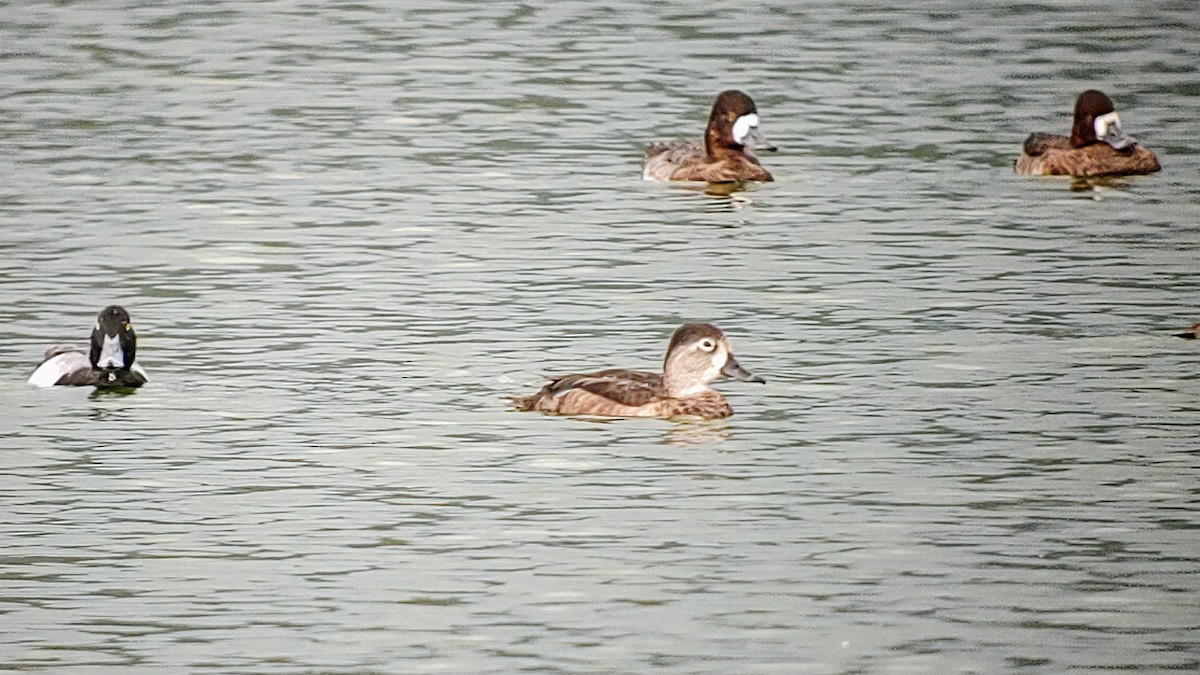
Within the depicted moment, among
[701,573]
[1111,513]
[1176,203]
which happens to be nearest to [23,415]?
[701,573]

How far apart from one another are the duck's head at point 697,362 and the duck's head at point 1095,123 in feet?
32.2

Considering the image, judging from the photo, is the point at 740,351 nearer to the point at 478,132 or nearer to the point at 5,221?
the point at 5,221

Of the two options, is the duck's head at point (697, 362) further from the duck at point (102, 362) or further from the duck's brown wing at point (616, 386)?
the duck at point (102, 362)

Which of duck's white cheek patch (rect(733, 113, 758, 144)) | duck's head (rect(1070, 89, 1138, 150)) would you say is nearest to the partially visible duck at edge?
duck's head (rect(1070, 89, 1138, 150))

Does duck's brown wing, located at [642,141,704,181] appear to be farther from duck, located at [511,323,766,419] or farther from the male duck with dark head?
duck, located at [511,323,766,419]

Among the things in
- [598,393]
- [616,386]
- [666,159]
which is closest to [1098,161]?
[666,159]

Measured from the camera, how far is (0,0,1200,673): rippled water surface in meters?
11.8

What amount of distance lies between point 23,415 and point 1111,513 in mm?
6036

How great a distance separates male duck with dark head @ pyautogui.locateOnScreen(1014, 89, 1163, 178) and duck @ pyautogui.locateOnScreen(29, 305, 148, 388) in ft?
33.9

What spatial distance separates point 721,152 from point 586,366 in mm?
8703

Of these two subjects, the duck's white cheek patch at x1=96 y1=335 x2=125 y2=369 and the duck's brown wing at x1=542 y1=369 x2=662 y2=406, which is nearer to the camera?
the duck's brown wing at x1=542 y1=369 x2=662 y2=406

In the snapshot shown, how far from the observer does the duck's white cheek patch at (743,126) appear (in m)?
25.2

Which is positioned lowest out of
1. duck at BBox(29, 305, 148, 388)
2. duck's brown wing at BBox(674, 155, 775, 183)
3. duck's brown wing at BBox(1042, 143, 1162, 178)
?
duck's brown wing at BBox(674, 155, 775, 183)

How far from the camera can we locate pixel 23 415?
1569 centimetres
